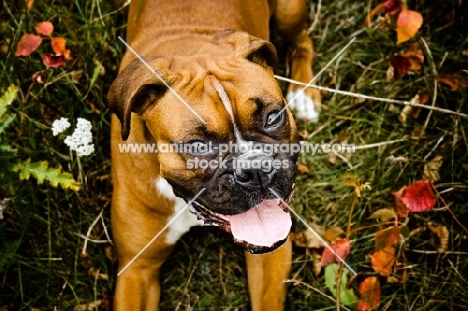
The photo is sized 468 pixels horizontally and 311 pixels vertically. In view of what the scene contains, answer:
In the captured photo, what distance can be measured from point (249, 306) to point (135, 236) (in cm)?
89

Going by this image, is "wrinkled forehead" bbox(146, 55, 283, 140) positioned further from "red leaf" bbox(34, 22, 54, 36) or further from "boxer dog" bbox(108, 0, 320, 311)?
"red leaf" bbox(34, 22, 54, 36)

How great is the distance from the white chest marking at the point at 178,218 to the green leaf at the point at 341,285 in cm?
84

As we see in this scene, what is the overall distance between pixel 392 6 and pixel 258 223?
177 cm

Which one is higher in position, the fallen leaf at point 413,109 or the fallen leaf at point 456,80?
the fallen leaf at point 456,80

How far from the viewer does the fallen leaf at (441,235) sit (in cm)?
414

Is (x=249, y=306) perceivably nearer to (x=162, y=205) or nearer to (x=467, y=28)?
(x=162, y=205)

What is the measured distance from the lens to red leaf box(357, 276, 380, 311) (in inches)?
156

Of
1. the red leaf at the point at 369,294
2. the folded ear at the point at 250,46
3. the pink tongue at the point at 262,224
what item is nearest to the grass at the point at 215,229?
the red leaf at the point at 369,294

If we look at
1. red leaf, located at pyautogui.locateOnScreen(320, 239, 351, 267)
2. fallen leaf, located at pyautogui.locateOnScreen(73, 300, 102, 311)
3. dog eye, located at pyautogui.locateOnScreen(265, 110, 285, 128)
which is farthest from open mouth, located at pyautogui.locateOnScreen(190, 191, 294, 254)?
fallen leaf, located at pyautogui.locateOnScreen(73, 300, 102, 311)

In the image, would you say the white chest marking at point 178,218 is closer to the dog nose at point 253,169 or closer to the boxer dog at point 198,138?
the boxer dog at point 198,138

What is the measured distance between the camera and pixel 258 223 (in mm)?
3361

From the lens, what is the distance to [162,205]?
3684 millimetres

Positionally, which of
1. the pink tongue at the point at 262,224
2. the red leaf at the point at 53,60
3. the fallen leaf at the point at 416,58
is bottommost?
the pink tongue at the point at 262,224

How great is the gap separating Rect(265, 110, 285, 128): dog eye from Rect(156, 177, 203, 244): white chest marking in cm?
69
